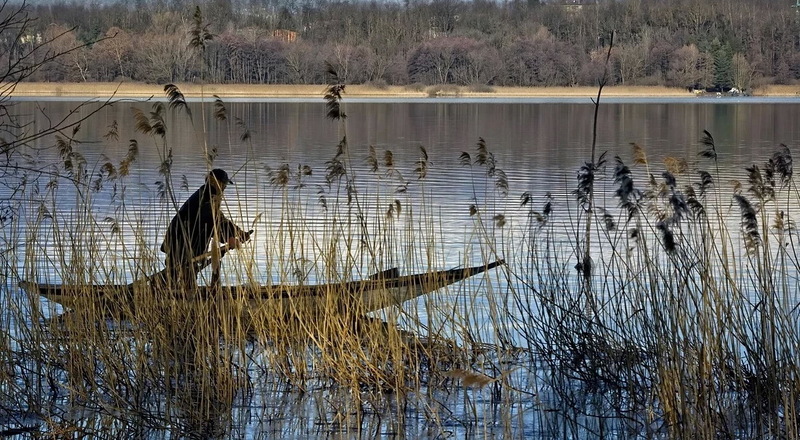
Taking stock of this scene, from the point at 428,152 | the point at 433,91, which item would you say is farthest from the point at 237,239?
the point at 433,91

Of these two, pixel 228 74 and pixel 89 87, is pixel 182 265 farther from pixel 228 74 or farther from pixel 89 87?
pixel 228 74

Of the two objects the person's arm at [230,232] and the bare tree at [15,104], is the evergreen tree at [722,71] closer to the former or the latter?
the bare tree at [15,104]

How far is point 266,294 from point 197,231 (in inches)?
26.6

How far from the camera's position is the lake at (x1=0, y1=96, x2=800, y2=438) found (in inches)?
236

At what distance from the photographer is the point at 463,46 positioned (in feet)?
275

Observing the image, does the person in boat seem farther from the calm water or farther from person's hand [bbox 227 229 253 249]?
the calm water

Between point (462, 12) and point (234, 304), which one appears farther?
point (462, 12)

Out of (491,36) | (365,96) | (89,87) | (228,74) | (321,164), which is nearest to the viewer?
(321,164)

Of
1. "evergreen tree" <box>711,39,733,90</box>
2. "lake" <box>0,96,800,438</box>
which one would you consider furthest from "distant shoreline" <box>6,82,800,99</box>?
"lake" <box>0,96,800,438</box>

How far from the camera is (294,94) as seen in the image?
73.0 metres

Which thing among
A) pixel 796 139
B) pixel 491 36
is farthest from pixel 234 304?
pixel 491 36

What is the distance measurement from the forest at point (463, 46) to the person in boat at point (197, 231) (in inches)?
2370

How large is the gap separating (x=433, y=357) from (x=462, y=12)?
10272 centimetres

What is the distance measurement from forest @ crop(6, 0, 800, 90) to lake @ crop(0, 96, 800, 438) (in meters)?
32.4
